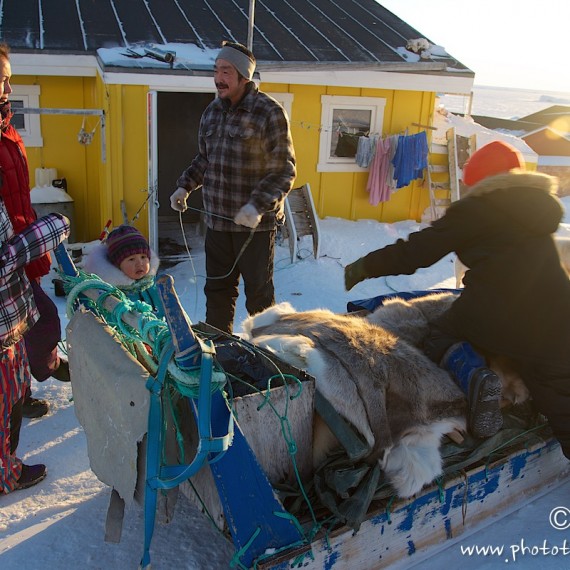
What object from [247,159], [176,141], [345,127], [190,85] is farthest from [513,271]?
[176,141]

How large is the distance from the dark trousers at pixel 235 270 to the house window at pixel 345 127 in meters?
4.94

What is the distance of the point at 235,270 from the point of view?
463 cm

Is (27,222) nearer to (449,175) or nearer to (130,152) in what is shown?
(130,152)

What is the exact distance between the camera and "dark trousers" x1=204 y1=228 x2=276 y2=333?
14.8 feet

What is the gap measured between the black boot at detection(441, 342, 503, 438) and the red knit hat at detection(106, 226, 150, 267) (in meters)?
1.72

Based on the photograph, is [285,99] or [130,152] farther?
[285,99]

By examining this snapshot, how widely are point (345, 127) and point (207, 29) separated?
2391mm

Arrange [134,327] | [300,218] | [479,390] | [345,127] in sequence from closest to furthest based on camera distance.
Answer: [134,327], [479,390], [300,218], [345,127]

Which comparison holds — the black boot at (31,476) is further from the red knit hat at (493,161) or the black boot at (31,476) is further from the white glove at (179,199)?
the red knit hat at (493,161)

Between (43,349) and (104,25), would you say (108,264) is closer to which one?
(43,349)

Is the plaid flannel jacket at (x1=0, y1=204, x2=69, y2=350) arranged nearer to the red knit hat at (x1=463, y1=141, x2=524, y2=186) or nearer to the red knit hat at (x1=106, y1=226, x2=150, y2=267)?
the red knit hat at (x1=106, y1=226, x2=150, y2=267)

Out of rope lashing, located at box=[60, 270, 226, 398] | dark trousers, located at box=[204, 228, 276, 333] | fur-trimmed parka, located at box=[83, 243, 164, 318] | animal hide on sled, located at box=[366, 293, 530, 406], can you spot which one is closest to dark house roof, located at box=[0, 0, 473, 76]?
dark trousers, located at box=[204, 228, 276, 333]

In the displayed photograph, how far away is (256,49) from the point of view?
8.38m

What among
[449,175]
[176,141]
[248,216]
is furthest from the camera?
[176,141]
